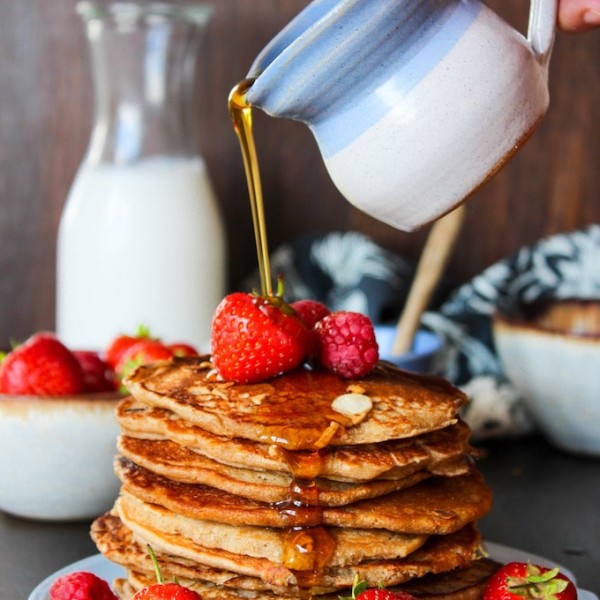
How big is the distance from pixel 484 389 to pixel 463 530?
89 cm

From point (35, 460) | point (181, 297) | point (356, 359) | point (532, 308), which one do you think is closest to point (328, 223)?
point (181, 297)

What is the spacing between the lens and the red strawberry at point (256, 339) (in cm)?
117

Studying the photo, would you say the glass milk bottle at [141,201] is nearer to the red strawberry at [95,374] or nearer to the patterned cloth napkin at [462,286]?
the patterned cloth napkin at [462,286]

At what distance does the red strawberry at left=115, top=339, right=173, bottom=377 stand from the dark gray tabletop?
0.77 feet

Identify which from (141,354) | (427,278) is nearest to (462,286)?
(427,278)

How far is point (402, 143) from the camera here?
115 cm

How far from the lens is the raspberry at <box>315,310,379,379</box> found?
1217mm

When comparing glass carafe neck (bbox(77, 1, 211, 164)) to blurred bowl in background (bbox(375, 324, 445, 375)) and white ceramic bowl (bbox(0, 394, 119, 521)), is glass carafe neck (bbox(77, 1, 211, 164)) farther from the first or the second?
white ceramic bowl (bbox(0, 394, 119, 521))

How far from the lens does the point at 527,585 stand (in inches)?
44.4

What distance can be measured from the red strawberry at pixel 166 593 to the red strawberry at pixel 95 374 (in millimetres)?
561

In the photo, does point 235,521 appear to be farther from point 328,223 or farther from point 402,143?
point 328,223

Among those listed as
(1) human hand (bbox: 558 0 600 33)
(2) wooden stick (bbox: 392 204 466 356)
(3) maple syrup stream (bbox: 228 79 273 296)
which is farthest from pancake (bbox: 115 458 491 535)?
(2) wooden stick (bbox: 392 204 466 356)

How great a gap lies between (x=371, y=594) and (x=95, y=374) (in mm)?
696

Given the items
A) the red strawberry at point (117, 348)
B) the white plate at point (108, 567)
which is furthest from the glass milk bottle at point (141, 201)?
the white plate at point (108, 567)
